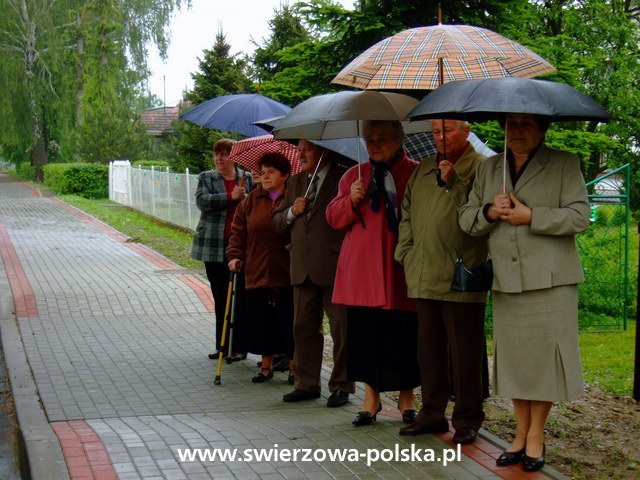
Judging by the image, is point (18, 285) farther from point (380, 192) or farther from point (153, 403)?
point (380, 192)

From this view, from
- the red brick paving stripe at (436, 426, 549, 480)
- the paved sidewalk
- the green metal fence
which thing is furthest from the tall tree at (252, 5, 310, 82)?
the red brick paving stripe at (436, 426, 549, 480)

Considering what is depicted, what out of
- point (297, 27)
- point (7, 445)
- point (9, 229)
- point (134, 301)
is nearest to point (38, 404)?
point (7, 445)

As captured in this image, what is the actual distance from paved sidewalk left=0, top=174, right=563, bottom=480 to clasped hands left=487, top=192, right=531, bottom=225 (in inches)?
53.4

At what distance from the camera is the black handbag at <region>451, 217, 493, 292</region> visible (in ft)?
16.9

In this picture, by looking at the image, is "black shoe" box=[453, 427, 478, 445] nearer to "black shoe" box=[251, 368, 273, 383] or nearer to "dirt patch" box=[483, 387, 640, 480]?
"dirt patch" box=[483, 387, 640, 480]

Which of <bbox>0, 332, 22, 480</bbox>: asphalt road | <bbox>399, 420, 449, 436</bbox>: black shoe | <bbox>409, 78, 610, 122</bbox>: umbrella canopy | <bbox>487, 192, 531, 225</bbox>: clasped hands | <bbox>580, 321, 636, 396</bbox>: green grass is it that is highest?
<bbox>409, 78, 610, 122</bbox>: umbrella canopy

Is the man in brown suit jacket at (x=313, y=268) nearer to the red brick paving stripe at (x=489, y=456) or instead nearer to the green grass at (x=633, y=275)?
the red brick paving stripe at (x=489, y=456)

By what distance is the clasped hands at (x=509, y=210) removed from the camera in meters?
4.94

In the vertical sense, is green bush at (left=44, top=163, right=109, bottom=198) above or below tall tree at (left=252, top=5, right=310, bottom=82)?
below

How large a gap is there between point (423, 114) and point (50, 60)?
44.9m

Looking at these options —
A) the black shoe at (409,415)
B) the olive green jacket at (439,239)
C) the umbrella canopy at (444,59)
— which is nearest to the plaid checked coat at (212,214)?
the umbrella canopy at (444,59)

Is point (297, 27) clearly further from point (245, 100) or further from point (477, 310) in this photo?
point (477, 310)

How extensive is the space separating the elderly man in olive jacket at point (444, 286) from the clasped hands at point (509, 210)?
1.78 feet

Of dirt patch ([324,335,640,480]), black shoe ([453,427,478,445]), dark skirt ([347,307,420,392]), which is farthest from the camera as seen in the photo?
dark skirt ([347,307,420,392])
